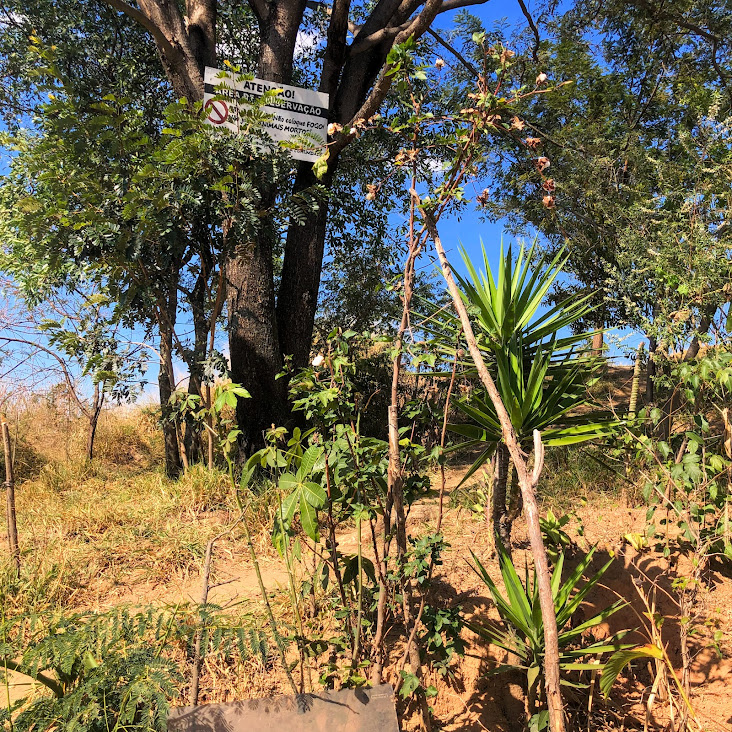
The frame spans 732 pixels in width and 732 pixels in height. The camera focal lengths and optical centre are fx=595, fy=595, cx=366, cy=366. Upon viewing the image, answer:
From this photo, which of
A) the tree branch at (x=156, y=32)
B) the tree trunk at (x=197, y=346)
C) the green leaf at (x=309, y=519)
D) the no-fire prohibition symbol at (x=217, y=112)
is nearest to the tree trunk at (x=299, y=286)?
the tree trunk at (x=197, y=346)

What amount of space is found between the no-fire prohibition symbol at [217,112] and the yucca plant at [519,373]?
2.34 metres

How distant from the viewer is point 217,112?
475cm

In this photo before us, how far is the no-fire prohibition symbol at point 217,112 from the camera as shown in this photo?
470cm

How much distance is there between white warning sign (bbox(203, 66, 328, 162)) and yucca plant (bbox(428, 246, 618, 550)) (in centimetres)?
215

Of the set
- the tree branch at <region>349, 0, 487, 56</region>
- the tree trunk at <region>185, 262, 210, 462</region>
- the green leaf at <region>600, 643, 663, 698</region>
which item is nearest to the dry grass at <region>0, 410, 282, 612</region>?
the tree trunk at <region>185, 262, 210, 462</region>

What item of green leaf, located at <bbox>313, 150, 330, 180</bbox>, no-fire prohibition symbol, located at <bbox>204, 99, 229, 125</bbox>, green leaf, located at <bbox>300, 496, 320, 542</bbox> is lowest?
green leaf, located at <bbox>300, 496, 320, 542</bbox>

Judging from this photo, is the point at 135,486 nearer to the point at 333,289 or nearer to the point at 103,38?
the point at 333,289

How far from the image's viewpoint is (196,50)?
5246 millimetres

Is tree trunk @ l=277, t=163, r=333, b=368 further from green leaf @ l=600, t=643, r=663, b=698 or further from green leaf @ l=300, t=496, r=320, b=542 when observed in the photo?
green leaf @ l=600, t=643, r=663, b=698

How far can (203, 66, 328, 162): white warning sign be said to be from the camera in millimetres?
4711

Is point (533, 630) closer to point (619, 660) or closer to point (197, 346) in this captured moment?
point (619, 660)

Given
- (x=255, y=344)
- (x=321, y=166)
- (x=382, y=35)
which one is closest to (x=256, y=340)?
(x=255, y=344)

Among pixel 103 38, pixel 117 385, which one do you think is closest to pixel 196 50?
pixel 103 38

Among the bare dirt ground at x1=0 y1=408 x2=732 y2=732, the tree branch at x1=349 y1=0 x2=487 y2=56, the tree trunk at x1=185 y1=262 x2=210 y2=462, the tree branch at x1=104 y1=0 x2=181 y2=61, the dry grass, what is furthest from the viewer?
the tree branch at x1=349 y1=0 x2=487 y2=56
